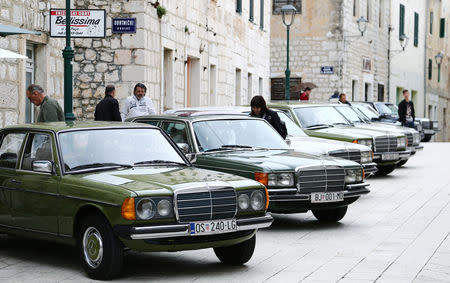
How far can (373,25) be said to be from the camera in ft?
158

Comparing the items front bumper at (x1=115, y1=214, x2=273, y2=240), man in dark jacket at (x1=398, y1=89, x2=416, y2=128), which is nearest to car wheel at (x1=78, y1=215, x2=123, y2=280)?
front bumper at (x1=115, y1=214, x2=273, y2=240)

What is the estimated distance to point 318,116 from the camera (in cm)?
1927

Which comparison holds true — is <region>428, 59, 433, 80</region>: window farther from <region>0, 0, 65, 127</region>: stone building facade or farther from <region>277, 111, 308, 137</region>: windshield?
<region>277, 111, 308, 137</region>: windshield

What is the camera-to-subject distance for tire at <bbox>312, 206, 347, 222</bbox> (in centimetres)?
1277

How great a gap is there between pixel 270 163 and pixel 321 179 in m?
0.69

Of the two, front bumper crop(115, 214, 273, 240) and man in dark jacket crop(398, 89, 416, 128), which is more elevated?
man in dark jacket crop(398, 89, 416, 128)

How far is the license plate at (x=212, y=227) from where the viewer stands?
333 inches

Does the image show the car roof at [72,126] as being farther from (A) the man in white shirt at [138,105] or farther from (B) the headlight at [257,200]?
(A) the man in white shirt at [138,105]

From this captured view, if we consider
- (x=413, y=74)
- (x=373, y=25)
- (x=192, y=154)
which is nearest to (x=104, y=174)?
(x=192, y=154)

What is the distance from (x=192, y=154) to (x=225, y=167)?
60 centimetres

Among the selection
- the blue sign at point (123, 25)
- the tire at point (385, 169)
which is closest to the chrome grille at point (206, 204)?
the tire at point (385, 169)

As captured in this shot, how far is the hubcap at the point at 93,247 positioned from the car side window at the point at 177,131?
12.5 ft

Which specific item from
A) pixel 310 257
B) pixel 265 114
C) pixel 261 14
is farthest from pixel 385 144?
pixel 261 14

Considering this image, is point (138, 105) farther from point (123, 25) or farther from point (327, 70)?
point (327, 70)
